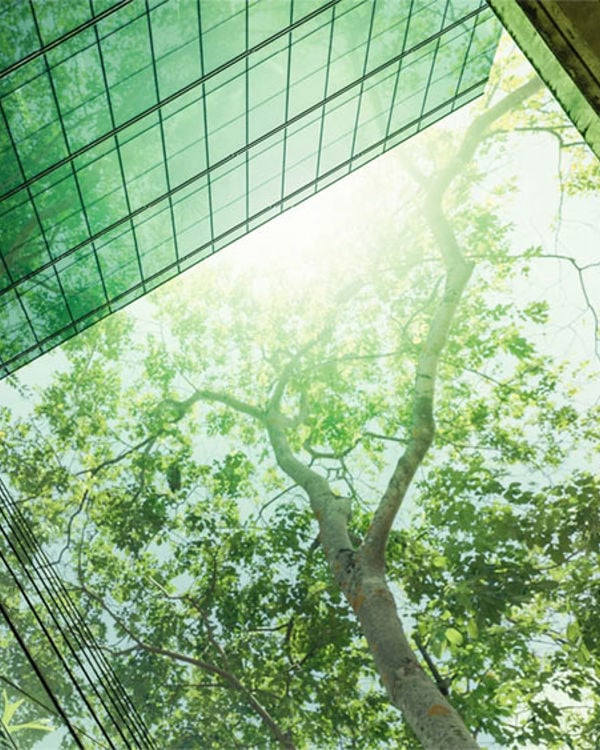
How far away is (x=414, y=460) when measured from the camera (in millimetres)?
8688

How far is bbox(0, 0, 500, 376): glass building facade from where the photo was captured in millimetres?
6020

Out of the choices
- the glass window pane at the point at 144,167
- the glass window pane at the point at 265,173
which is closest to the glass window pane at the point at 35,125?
the glass window pane at the point at 144,167

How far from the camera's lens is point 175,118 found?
6910 mm

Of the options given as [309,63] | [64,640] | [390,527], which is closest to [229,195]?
[309,63]

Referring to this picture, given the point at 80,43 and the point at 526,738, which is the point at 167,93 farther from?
the point at 526,738

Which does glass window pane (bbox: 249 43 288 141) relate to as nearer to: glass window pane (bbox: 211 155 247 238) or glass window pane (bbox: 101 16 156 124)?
glass window pane (bbox: 211 155 247 238)

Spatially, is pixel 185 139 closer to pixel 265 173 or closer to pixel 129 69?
pixel 129 69

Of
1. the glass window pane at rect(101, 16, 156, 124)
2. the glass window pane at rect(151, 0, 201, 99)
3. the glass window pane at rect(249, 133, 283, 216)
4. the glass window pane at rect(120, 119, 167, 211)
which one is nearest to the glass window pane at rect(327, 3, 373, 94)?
the glass window pane at rect(249, 133, 283, 216)

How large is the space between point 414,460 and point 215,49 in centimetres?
592

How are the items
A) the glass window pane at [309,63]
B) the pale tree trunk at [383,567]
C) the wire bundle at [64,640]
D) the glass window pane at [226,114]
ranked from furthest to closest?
the glass window pane at [226,114], the glass window pane at [309,63], the pale tree trunk at [383,567], the wire bundle at [64,640]

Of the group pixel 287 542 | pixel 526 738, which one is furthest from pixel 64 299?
pixel 526 738

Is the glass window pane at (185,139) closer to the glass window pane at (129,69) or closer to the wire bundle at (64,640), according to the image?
the glass window pane at (129,69)

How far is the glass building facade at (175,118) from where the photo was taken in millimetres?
6020

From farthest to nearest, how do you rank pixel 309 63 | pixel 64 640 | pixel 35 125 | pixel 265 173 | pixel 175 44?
pixel 265 173 → pixel 309 63 → pixel 35 125 → pixel 175 44 → pixel 64 640
